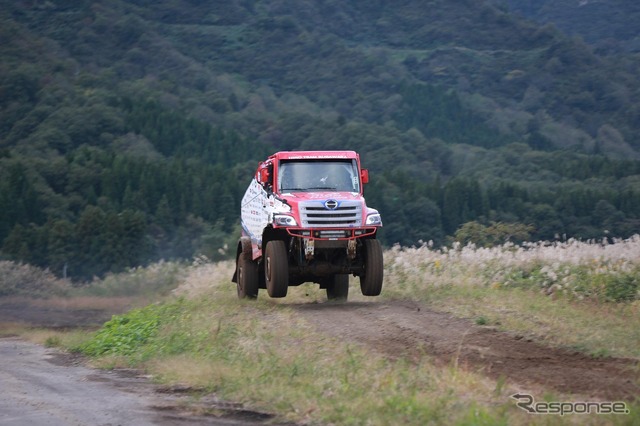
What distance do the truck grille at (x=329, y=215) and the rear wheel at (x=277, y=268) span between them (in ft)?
2.16

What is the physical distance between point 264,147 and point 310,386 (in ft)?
430

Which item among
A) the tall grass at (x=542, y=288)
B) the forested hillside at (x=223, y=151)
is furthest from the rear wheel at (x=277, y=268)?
the forested hillside at (x=223, y=151)

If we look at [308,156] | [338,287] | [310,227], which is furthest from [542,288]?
[308,156]

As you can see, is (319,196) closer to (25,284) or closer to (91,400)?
(91,400)

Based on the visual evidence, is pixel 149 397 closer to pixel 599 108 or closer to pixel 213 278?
pixel 213 278

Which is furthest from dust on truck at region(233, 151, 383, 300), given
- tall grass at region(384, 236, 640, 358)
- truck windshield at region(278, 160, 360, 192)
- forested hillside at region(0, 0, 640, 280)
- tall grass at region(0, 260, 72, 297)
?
tall grass at region(0, 260, 72, 297)

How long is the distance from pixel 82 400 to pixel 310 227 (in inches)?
260

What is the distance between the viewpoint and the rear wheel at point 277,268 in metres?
18.0

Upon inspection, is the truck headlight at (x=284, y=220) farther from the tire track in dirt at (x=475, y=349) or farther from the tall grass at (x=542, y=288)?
the tall grass at (x=542, y=288)

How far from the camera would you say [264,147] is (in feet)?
465

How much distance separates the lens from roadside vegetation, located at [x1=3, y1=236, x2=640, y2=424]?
10.5 metres

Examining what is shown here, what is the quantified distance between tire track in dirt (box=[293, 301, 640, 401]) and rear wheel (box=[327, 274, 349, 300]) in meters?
2.16

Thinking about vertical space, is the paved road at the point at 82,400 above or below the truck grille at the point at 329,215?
below

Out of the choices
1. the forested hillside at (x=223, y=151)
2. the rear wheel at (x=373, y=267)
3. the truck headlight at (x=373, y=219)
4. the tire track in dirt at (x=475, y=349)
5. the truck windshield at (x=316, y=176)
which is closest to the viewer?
the tire track in dirt at (x=475, y=349)
